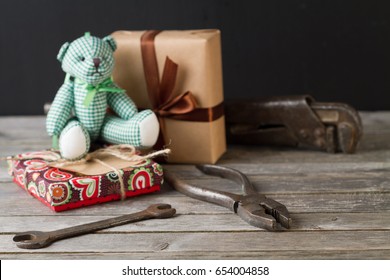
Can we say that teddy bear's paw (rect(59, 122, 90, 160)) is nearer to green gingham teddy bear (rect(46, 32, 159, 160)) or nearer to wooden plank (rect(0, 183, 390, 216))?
green gingham teddy bear (rect(46, 32, 159, 160))

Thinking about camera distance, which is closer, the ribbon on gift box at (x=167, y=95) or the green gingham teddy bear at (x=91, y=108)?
the green gingham teddy bear at (x=91, y=108)

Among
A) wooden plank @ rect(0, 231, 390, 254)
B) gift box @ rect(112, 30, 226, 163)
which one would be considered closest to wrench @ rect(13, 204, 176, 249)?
wooden plank @ rect(0, 231, 390, 254)

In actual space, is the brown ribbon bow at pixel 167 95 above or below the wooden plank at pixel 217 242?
above

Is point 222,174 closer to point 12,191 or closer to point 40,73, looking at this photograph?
point 12,191

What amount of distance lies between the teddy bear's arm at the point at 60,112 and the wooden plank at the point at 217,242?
34 centimetres

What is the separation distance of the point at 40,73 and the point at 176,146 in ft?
2.19

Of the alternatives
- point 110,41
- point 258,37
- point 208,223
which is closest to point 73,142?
point 110,41

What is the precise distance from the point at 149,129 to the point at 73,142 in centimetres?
17

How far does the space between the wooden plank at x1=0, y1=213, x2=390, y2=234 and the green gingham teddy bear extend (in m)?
0.20

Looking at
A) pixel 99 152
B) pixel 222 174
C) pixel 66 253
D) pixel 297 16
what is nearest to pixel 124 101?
pixel 99 152

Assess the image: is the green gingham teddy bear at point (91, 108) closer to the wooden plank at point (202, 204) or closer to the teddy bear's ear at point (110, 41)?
the teddy bear's ear at point (110, 41)

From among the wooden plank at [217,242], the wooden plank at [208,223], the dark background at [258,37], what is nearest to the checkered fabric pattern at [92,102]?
the wooden plank at [208,223]

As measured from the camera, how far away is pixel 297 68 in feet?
6.93

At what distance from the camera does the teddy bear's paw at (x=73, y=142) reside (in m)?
1.51
